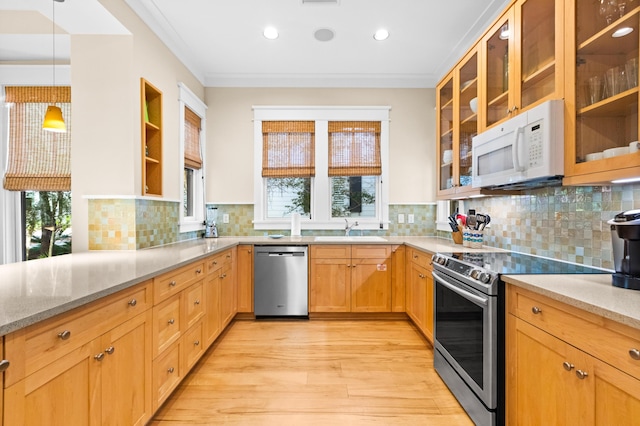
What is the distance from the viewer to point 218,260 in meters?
2.81

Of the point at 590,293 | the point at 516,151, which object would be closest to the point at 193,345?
the point at 590,293

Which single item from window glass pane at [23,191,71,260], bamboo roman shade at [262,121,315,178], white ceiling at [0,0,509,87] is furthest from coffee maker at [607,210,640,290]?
window glass pane at [23,191,71,260]

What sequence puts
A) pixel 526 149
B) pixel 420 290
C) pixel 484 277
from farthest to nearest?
pixel 420 290 < pixel 526 149 < pixel 484 277

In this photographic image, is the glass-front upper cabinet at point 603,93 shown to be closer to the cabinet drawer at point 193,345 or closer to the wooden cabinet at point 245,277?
the cabinet drawer at point 193,345

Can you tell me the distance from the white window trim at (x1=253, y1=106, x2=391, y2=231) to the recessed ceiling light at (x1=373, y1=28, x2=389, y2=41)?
958 mm

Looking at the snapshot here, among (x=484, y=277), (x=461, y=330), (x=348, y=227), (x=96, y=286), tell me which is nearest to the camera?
(x=96, y=286)

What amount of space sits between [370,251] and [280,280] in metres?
1.00

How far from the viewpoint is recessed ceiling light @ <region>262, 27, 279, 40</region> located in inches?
113

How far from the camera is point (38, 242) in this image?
3201mm

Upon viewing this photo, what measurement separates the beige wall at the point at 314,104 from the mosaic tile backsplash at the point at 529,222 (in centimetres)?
75

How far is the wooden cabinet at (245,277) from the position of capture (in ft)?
11.2

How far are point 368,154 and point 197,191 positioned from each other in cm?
211

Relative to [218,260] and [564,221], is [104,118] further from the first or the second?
[564,221]

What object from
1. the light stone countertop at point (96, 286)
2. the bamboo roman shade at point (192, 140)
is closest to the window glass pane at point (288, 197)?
the bamboo roman shade at point (192, 140)
